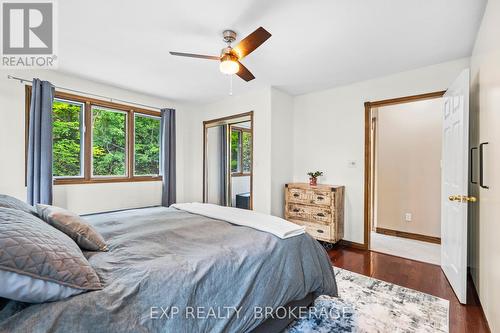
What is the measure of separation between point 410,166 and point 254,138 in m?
2.66

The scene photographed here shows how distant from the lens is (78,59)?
112 inches

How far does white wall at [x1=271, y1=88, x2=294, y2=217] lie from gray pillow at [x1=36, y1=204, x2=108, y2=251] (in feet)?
8.78

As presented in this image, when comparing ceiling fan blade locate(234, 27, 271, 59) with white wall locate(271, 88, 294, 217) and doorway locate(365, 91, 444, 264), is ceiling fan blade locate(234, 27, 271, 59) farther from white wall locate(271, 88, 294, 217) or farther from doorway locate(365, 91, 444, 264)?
doorway locate(365, 91, 444, 264)

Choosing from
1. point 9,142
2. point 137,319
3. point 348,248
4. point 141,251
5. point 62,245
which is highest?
point 9,142

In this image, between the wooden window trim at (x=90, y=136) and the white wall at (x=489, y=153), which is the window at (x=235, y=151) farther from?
the white wall at (x=489, y=153)

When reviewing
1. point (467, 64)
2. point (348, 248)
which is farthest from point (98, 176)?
point (467, 64)

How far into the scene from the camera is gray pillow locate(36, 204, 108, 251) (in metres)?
1.38

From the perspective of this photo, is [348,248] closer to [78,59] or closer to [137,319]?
[137,319]

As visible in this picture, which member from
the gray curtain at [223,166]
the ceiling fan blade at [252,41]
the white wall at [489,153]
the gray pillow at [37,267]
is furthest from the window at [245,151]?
the gray pillow at [37,267]

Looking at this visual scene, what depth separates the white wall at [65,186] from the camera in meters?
2.88

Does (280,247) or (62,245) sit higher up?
(62,245)

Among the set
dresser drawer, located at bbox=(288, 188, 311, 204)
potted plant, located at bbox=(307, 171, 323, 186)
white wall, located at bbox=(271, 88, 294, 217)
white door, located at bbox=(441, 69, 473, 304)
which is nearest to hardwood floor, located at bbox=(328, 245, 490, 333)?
white door, located at bbox=(441, 69, 473, 304)

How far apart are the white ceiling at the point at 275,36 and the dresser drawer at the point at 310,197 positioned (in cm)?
163

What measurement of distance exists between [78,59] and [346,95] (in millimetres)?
3595
